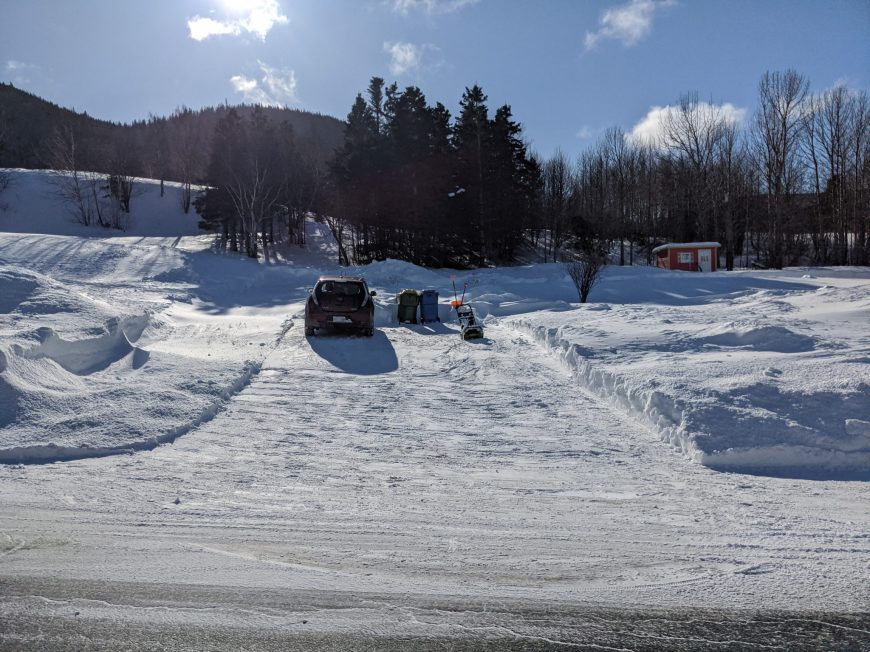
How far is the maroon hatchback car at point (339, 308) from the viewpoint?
14.4m

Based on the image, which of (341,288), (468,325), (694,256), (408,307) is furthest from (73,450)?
(694,256)

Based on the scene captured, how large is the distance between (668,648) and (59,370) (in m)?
8.16

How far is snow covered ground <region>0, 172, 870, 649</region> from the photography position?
3.61 meters

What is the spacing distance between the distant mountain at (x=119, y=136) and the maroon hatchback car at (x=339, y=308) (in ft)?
141

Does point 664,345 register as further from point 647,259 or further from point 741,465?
point 647,259

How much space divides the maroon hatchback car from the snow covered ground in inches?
66.7

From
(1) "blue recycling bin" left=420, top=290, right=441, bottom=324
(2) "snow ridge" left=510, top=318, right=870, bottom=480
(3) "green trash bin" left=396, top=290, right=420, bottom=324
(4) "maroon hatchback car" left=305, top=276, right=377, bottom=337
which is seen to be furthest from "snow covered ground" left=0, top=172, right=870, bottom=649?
(1) "blue recycling bin" left=420, top=290, right=441, bottom=324

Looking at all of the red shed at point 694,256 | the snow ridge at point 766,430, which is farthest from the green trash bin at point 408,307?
the red shed at point 694,256

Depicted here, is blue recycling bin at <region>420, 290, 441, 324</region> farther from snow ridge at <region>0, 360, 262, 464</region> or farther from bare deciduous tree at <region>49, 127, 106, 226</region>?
bare deciduous tree at <region>49, 127, 106, 226</region>

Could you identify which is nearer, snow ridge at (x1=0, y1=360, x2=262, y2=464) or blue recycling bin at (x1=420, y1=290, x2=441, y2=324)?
snow ridge at (x1=0, y1=360, x2=262, y2=464)

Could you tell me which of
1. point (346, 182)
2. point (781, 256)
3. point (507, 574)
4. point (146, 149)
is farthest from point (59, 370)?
point (146, 149)

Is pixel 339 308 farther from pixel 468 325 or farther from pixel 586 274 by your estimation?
pixel 586 274

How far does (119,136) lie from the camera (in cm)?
9512

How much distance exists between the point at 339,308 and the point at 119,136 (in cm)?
9972
